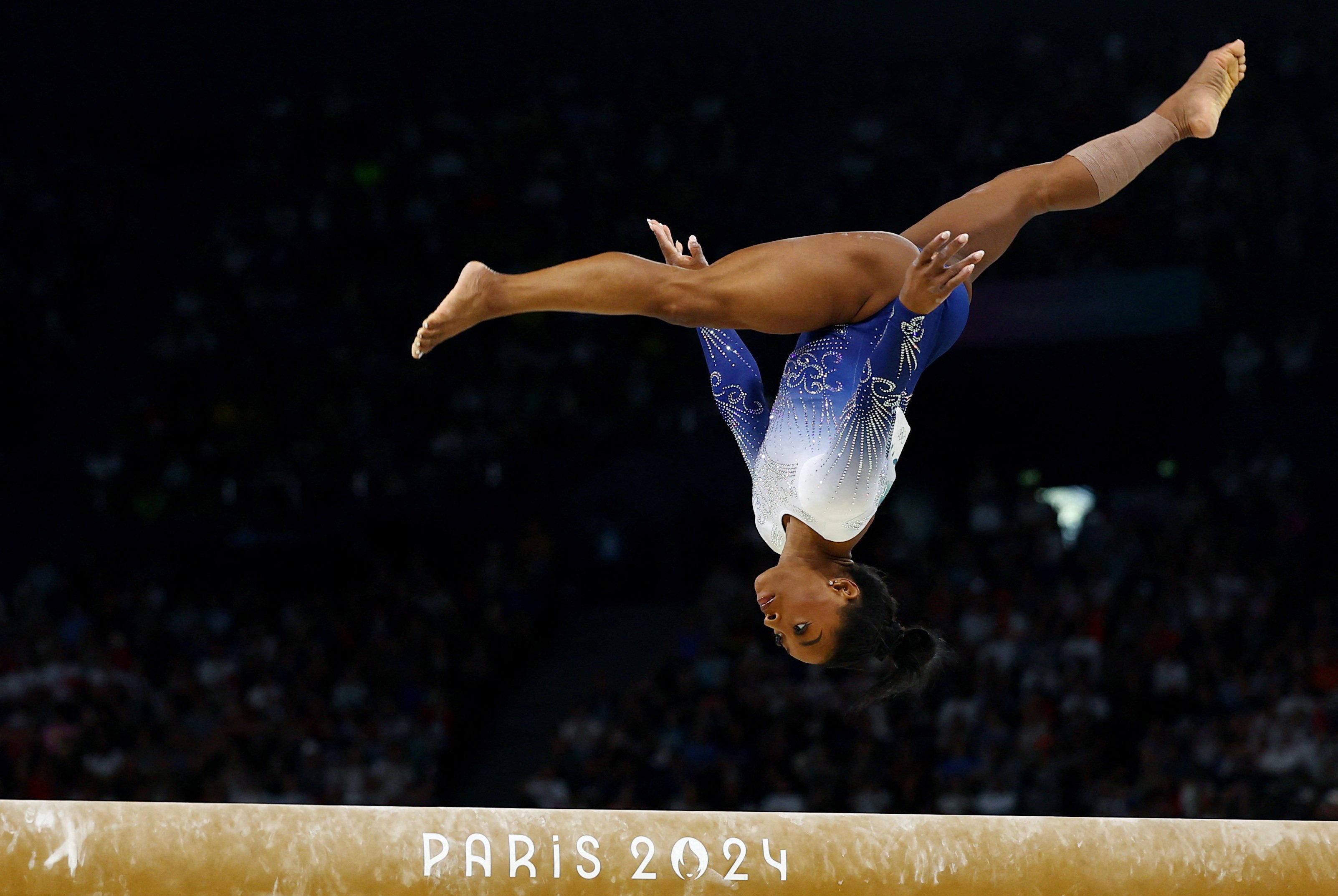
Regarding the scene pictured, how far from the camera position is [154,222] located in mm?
9711

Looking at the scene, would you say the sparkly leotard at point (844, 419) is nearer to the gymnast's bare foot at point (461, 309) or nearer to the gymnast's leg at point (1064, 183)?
the gymnast's leg at point (1064, 183)

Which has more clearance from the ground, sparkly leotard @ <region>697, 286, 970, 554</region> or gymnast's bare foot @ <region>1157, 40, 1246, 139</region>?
gymnast's bare foot @ <region>1157, 40, 1246, 139</region>

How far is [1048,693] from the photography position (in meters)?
6.66

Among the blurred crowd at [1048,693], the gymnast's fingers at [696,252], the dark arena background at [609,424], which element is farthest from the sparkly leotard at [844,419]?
the dark arena background at [609,424]

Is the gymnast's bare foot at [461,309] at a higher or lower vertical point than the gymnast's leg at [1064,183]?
lower

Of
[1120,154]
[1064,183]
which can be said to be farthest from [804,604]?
[1120,154]

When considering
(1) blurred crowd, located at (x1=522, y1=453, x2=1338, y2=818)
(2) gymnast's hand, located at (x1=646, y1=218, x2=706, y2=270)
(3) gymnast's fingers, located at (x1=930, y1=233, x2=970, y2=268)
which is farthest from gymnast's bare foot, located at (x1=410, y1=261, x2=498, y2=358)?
(1) blurred crowd, located at (x1=522, y1=453, x2=1338, y2=818)

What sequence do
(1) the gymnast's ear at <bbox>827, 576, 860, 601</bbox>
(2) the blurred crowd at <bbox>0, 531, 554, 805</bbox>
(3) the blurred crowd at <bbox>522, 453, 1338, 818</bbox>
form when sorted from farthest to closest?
1. (2) the blurred crowd at <bbox>0, 531, 554, 805</bbox>
2. (3) the blurred crowd at <bbox>522, 453, 1338, 818</bbox>
3. (1) the gymnast's ear at <bbox>827, 576, 860, 601</bbox>

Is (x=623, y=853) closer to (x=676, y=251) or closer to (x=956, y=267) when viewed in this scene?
(x=676, y=251)

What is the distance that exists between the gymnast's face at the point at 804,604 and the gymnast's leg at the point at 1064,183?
860 mm

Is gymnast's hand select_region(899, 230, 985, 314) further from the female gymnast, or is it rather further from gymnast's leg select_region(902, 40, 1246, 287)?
gymnast's leg select_region(902, 40, 1246, 287)

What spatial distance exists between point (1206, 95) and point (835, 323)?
137 cm

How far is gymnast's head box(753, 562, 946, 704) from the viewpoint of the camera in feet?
11.0

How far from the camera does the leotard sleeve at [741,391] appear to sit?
371 cm
